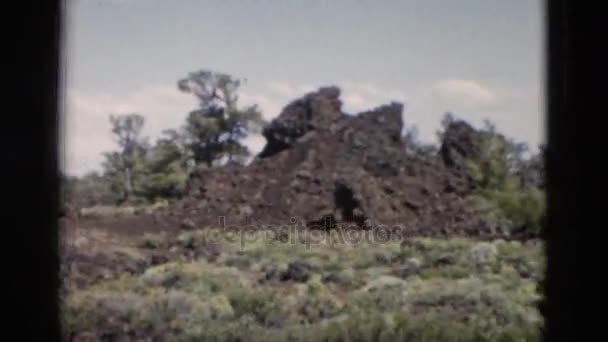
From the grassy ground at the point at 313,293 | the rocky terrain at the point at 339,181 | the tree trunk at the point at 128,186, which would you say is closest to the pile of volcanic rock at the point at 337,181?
the rocky terrain at the point at 339,181

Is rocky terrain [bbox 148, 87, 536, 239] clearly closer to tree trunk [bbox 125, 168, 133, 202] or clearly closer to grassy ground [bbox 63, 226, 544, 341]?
tree trunk [bbox 125, 168, 133, 202]

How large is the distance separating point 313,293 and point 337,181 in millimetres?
10285

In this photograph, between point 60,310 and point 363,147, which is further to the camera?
point 363,147

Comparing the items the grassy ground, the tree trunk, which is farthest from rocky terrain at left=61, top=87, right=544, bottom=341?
the tree trunk

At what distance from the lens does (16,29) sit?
2.06 meters

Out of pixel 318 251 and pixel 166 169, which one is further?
pixel 166 169

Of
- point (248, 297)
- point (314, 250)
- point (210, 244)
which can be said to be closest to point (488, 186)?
point (314, 250)

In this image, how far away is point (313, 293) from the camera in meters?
9.77

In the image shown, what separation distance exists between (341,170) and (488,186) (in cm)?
460

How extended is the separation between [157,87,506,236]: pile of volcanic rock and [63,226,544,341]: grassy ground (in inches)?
127

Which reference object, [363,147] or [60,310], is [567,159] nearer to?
[60,310]

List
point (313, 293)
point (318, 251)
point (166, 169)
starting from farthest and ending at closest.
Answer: point (166, 169), point (318, 251), point (313, 293)

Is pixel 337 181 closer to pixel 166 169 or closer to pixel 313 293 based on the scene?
pixel 166 169

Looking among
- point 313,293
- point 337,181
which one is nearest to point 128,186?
point 337,181
